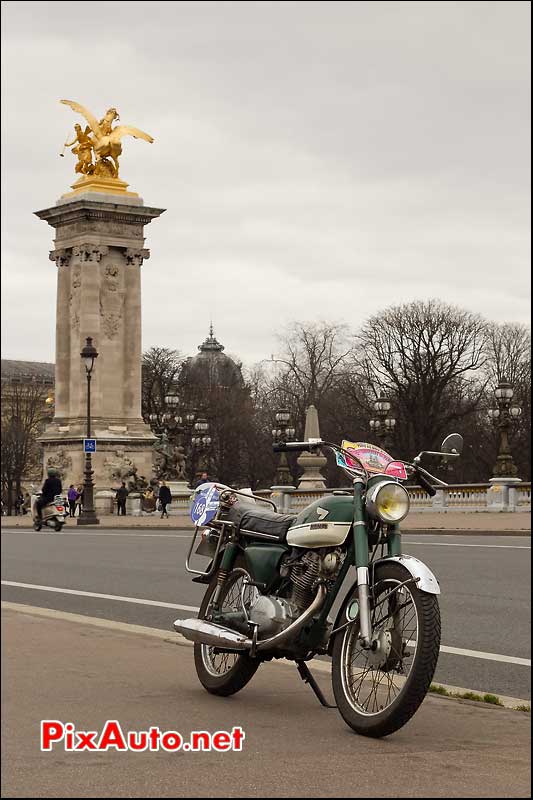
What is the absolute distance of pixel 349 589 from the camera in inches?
79.1

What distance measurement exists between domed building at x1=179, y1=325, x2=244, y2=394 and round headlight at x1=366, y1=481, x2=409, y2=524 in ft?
3.36

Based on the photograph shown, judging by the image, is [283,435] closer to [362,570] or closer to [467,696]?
[467,696]

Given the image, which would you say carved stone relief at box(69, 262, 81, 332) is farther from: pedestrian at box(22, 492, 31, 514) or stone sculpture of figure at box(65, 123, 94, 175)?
pedestrian at box(22, 492, 31, 514)

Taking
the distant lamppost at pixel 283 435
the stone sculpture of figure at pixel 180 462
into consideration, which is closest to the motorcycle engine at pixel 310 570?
the distant lamppost at pixel 283 435

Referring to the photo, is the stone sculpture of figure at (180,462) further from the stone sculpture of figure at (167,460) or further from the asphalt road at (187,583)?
the asphalt road at (187,583)

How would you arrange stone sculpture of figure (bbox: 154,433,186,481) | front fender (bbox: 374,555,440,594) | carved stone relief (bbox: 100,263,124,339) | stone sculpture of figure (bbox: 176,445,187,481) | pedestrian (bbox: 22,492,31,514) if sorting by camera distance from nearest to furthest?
front fender (bbox: 374,555,440,594), pedestrian (bbox: 22,492,31,514), stone sculpture of figure (bbox: 176,445,187,481), stone sculpture of figure (bbox: 154,433,186,481), carved stone relief (bbox: 100,263,124,339)

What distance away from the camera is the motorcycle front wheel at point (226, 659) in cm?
232

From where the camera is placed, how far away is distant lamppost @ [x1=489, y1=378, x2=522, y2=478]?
3.23 metres

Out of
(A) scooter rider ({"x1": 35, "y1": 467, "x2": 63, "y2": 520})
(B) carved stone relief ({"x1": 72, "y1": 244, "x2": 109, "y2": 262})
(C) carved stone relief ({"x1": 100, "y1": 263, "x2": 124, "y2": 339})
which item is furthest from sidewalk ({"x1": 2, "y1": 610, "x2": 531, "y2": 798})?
(C) carved stone relief ({"x1": 100, "y1": 263, "x2": 124, "y2": 339})

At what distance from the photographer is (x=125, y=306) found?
490 centimetres

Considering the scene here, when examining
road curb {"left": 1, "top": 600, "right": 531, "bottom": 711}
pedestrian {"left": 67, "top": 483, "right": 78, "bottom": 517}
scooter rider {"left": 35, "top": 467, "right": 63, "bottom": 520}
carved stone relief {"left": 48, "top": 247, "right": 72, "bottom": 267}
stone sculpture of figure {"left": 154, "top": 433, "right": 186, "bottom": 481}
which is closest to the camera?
road curb {"left": 1, "top": 600, "right": 531, "bottom": 711}

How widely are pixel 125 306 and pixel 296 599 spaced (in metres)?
2.93

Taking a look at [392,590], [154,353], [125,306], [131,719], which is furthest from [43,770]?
[125,306]

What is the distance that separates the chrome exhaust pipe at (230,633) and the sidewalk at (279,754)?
8 centimetres
